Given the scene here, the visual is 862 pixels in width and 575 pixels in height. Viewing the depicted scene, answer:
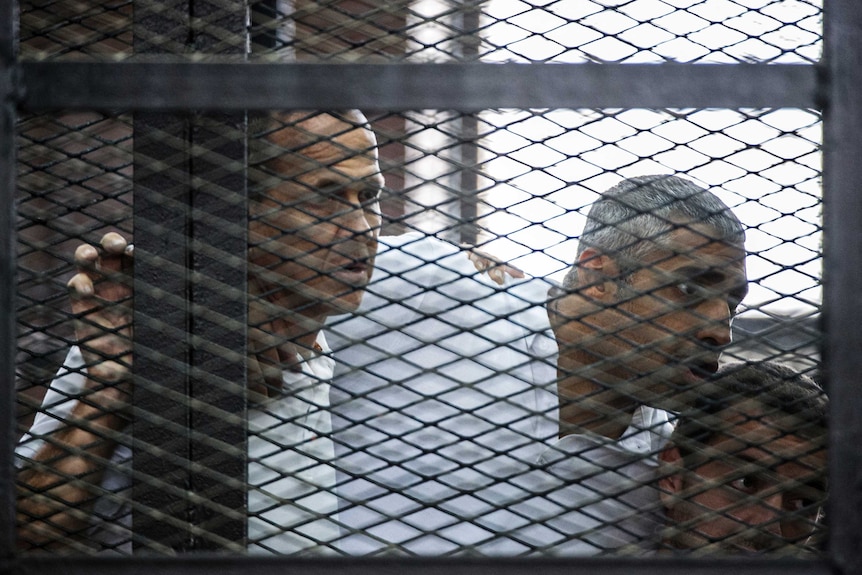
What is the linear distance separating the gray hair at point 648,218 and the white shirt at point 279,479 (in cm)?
35

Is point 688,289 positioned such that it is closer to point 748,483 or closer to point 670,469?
point 670,469

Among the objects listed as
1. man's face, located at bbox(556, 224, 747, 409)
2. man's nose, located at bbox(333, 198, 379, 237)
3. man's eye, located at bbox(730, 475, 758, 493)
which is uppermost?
man's nose, located at bbox(333, 198, 379, 237)

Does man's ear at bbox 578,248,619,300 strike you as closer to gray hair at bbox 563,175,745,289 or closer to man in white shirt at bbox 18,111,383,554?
gray hair at bbox 563,175,745,289

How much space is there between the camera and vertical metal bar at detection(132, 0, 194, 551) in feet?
3.30

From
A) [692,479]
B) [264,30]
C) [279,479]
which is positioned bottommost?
[692,479]

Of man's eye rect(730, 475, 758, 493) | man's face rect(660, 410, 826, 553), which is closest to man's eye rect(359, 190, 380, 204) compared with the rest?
man's face rect(660, 410, 826, 553)

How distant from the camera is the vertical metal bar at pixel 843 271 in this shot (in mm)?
950

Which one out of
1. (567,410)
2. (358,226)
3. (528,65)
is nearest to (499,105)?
(528,65)

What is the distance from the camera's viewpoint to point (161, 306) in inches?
40.1

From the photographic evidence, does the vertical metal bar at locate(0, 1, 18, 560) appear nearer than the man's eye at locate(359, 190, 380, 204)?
Yes

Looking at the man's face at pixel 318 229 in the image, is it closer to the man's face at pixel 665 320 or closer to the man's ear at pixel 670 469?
the man's face at pixel 665 320

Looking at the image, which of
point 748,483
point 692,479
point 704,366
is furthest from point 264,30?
point 748,483

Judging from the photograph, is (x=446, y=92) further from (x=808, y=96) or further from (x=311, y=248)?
(x=808, y=96)

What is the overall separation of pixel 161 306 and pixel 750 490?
979 millimetres
